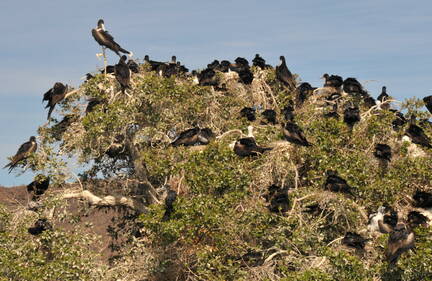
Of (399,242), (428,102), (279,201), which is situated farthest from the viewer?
(428,102)

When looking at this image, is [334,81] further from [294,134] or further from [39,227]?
[39,227]

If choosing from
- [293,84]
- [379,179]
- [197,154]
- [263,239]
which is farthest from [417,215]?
[293,84]

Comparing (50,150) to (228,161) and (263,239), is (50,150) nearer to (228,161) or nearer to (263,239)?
(228,161)

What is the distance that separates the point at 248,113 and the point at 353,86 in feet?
10.2

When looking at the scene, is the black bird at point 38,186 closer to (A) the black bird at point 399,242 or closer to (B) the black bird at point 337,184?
(B) the black bird at point 337,184

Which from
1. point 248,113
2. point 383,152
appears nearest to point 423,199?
point 383,152

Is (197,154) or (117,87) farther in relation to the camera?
(117,87)

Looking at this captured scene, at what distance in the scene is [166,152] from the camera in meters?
17.8

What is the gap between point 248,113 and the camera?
19.6 metres

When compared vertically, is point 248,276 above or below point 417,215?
below

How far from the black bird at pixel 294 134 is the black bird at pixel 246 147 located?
72cm

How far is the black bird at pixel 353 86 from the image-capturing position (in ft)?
67.3

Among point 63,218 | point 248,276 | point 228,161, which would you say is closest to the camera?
point 248,276

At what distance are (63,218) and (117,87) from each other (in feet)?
11.5
